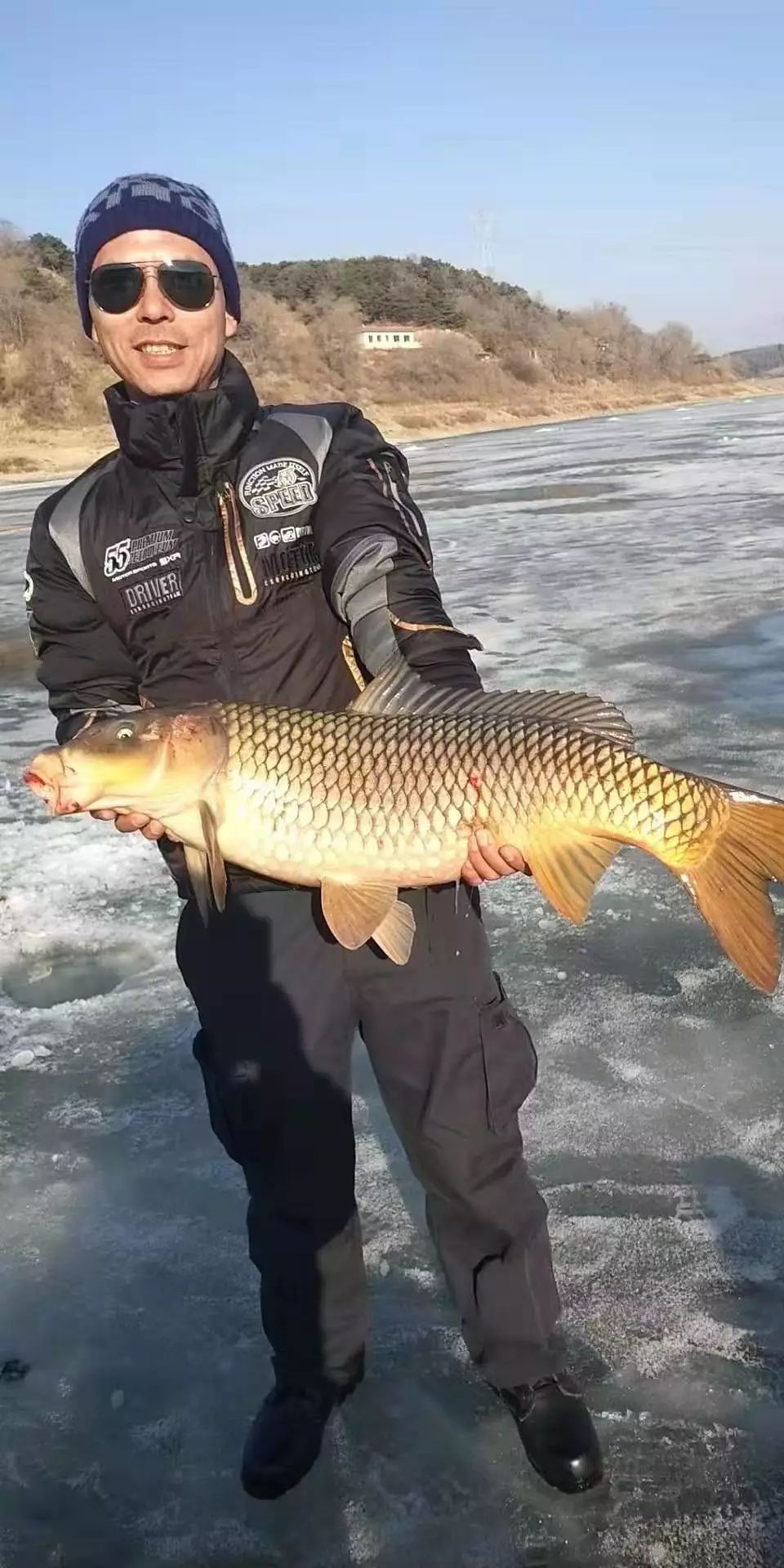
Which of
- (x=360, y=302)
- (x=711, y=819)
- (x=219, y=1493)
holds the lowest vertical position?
(x=219, y=1493)

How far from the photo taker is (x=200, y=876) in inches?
80.9

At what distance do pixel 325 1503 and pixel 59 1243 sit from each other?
85cm

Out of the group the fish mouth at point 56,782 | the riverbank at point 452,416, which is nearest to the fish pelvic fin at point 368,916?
the fish mouth at point 56,782

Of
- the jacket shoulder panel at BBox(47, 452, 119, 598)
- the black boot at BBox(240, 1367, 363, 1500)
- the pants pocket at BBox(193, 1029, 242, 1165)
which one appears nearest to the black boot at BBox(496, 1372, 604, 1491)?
the black boot at BBox(240, 1367, 363, 1500)

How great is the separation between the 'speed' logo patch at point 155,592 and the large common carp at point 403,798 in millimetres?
198

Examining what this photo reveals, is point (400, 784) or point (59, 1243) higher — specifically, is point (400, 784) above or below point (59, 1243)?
above

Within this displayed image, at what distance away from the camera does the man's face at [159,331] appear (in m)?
2.06

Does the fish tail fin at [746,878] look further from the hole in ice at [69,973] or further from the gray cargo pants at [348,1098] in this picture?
the hole in ice at [69,973]

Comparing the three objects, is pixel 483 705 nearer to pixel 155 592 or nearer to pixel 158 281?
pixel 155 592

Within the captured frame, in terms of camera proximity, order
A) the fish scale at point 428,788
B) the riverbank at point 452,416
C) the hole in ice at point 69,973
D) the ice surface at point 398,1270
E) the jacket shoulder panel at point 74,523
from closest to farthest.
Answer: the ice surface at point 398,1270 → the fish scale at point 428,788 → the jacket shoulder panel at point 74,523 → the hole in ice at point 69,973 → the riverbank at point 452,416

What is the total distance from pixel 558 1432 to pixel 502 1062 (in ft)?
1.99

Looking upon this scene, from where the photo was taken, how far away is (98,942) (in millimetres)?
3775

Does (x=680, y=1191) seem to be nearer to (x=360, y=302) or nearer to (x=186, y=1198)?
(x=186, y=1198)

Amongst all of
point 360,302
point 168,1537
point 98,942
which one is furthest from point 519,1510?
point 360,302
